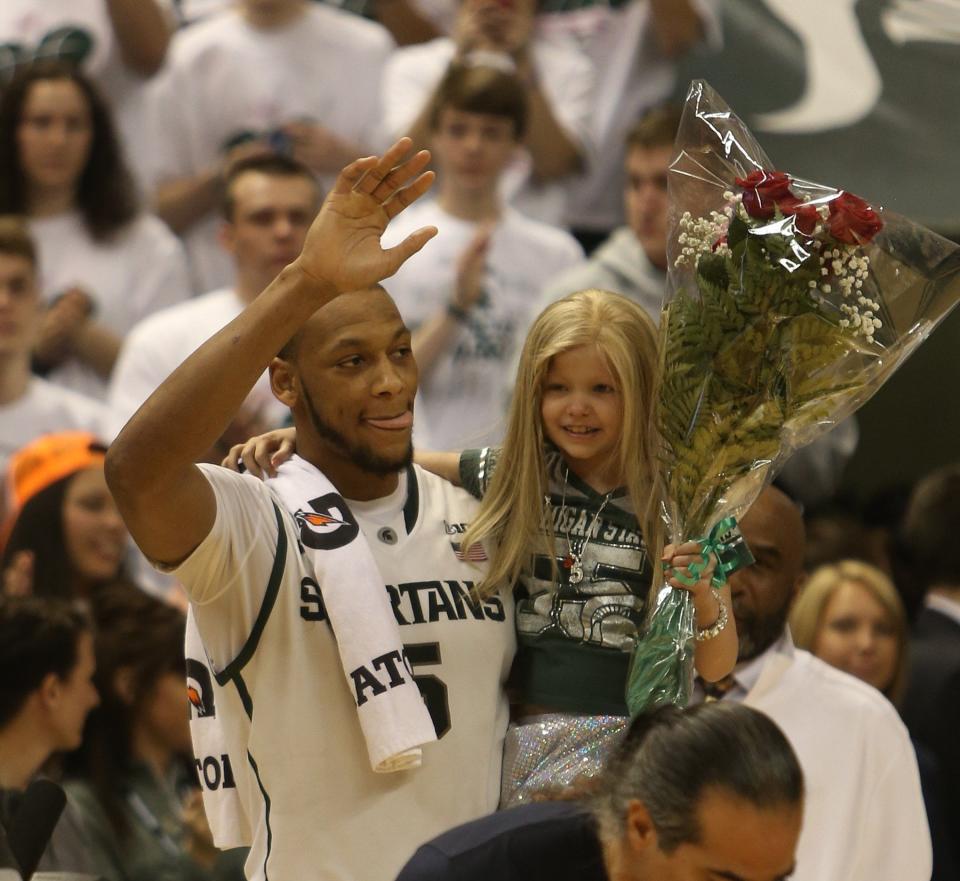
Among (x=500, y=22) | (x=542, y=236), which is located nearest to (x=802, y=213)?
(x=542, y=236)

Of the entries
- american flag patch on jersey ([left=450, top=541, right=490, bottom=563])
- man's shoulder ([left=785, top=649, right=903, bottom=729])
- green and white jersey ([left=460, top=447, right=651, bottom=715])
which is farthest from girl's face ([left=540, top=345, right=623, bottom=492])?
man's shoulder ([left=785, top=649, right=903, bottom=729])

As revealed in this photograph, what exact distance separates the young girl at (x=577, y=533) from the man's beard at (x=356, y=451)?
0.14m

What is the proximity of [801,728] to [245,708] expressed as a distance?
4.55 ft

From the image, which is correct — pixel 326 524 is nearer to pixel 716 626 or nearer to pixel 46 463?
pixel 716 626

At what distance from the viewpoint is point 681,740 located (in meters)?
2.55

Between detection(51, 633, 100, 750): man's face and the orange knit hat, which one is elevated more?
detection(51, 633, 100, 750): man's face

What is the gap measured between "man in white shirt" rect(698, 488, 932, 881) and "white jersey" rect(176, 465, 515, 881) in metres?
0.93

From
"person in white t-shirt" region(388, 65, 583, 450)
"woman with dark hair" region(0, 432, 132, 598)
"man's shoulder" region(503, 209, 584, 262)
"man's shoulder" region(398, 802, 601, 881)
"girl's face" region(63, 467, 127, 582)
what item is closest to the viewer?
"man's shoulder" region(398, 802, 601, 881)

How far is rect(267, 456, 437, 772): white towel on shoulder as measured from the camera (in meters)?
2.92

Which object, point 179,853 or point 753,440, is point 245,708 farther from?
point 179,853

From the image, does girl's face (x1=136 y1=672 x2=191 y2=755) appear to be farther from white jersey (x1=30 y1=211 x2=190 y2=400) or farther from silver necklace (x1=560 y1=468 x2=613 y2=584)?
silver necklace (x1=560 y1=468 x2=613 y2=584)

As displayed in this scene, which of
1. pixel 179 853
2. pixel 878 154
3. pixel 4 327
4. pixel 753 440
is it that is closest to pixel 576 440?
pixel 753 440

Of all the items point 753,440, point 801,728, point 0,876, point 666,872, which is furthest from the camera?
point 801,728

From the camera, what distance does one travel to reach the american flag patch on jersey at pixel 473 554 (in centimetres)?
318
